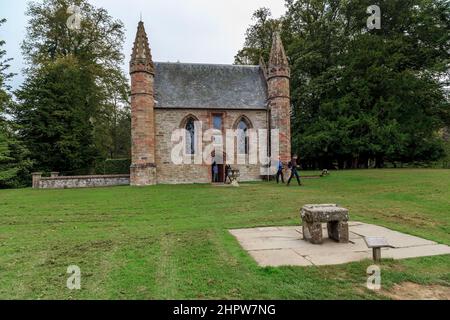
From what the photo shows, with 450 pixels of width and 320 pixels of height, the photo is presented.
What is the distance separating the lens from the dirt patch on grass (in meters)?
3.83

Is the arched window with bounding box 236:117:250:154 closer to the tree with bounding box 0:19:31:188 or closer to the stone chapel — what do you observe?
the stone chapel

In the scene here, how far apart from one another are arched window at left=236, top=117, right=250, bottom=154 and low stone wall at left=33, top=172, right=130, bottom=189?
945 centimetres

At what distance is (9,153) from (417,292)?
27.3 m

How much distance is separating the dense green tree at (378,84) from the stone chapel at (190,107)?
6.87 m

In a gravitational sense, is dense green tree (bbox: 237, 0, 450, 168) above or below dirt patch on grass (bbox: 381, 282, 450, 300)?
above

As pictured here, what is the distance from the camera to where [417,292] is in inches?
157

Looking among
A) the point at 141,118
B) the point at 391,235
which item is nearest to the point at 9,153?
the point at 141,118

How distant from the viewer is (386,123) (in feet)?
93.5

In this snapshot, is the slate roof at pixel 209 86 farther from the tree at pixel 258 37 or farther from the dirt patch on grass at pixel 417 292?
the dirt patch on grass at pixel 417 292

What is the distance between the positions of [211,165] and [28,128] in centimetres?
1635

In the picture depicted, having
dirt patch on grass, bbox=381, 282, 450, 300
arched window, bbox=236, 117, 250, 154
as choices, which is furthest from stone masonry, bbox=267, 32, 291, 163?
dirt patch on grass, bbox=381, 282, 450, 300

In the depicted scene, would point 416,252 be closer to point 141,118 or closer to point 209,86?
point 141,118

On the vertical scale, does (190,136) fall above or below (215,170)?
above

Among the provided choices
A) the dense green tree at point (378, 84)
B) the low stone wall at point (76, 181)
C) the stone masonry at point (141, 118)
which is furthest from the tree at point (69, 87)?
the dense green tree at point (378, 84)
